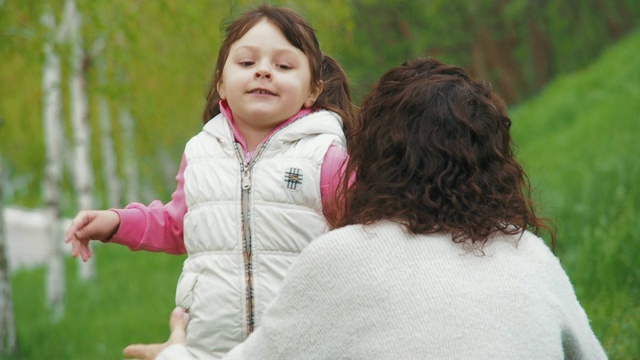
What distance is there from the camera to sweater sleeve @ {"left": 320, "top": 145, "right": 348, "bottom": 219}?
127 inches

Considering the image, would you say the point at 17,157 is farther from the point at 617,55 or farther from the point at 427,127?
the point at 427,127

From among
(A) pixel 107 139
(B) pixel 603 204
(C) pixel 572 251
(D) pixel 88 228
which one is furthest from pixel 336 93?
(A) pixel 107 139

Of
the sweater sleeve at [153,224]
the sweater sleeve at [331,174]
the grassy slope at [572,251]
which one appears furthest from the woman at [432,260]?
the grassy slope at [572,251]

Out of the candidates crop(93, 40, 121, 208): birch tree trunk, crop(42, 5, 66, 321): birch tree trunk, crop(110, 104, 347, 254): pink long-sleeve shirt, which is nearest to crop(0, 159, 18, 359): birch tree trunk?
crop(42, 5, 66, 321): birch tree trunk

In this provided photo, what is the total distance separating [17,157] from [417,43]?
10901 mm

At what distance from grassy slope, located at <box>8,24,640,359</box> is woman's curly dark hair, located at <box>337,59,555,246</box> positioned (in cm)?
80

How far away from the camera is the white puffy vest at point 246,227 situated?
10.4 ft

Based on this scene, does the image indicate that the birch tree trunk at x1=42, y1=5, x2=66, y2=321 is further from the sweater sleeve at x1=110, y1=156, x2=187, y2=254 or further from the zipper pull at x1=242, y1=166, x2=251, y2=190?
the zipper pull at x1=242, y1=166, x2=251, y2=190

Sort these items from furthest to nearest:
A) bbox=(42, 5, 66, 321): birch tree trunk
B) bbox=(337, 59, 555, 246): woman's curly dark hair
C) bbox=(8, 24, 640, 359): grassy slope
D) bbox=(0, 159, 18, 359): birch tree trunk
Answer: bbox=(42, 5, 66, 321): birch tree trunk < bbox=(0, 159, 18, 359): birch tree trunk < bbox=(8, 24, 640, 359): grassy slope < bbox=(337, 59, 555, 246): woman's curly dark hair

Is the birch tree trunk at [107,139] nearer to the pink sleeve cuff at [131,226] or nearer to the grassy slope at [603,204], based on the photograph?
the grassy slope at [603,204]

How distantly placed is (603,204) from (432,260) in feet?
15.5

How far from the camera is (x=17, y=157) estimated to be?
17.9 metres

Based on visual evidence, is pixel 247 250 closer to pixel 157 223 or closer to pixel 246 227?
pixel 246 227

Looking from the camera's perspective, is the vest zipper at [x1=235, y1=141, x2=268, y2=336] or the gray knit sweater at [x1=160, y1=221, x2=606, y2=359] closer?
the gray knit sweater at [x1=160, y1=221, x2=606, y2=359]
